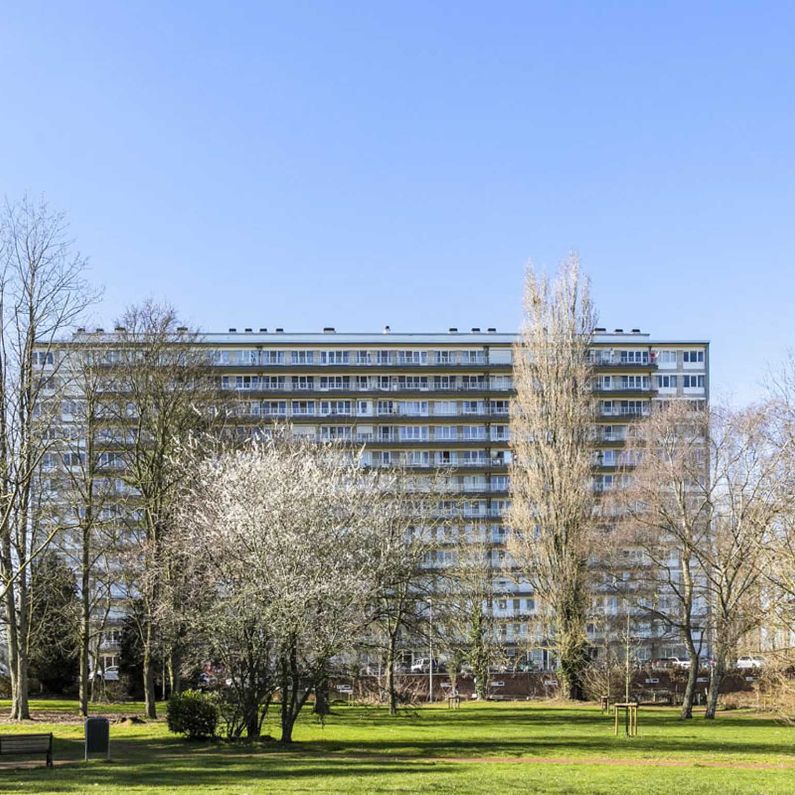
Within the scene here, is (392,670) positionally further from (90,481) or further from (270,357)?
(270,357)

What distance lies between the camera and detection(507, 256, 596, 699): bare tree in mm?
58719

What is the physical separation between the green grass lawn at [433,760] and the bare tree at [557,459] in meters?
16.5

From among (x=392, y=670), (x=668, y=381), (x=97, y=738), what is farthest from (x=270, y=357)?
(x=97, y=738)

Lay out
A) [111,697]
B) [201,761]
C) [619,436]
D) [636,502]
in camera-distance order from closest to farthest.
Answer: [201,761]
[636,502]
[111,697]
[619,436]

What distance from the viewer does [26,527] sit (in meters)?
39.9

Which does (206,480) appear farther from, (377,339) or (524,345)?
(377,339)

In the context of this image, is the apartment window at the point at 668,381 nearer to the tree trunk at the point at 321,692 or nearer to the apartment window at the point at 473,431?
the apartment window at the point at 473,431

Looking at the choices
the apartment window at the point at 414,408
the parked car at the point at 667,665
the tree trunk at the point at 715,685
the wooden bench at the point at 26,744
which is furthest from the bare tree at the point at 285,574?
the apartment window at the point at 414,408

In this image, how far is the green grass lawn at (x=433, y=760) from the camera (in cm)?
2042

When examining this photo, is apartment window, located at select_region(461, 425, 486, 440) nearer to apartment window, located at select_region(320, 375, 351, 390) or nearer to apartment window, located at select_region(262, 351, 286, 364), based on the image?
apartment window, located at select_region(320, 375, 351, 390)

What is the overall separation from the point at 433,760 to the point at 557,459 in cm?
3634

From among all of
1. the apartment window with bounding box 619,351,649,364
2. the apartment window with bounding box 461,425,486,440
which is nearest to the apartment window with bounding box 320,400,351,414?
the apartment window with bounding box 461,425,486,440

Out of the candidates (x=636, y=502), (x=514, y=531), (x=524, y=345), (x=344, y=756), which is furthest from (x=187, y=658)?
(x=524, y=345)

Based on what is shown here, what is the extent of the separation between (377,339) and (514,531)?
48.7 meters
